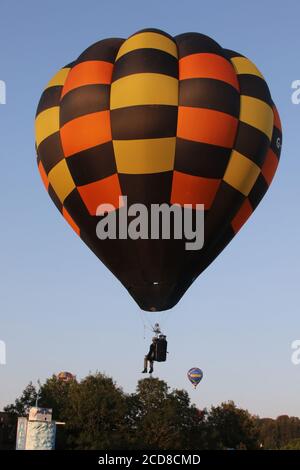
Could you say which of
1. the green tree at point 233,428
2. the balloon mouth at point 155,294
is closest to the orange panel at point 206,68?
the balloon mouth at point 155,294

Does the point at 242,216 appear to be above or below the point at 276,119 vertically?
below

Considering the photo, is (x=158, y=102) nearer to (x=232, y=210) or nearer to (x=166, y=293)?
(x=232, y=210)

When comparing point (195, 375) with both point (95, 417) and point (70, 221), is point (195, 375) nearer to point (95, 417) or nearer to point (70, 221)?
point (95, 417)

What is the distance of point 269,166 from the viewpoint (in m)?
17.4

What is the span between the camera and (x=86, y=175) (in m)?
16.0

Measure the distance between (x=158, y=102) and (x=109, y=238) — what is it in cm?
370

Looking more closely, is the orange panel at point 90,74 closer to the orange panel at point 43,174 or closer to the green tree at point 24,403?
the orange panel at point 43,174

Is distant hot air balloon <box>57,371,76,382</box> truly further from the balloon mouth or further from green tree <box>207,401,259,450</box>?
the balloon mouth

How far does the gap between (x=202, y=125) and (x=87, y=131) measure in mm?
2843

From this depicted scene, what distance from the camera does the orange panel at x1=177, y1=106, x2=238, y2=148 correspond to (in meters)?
15.2

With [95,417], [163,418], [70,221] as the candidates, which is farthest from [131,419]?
[70,221]

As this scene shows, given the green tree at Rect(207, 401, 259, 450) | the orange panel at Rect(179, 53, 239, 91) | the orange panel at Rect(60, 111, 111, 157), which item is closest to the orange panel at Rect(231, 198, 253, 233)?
the orange panel at Rect(179, 53, 239, 91)

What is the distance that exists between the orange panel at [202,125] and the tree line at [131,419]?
1132 inches

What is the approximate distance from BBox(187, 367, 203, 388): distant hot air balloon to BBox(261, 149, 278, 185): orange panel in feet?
83.1
